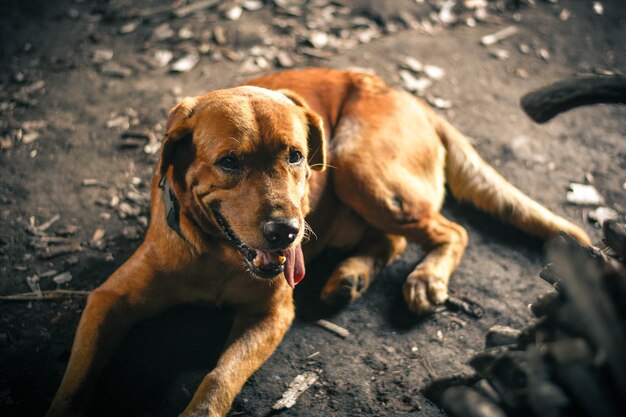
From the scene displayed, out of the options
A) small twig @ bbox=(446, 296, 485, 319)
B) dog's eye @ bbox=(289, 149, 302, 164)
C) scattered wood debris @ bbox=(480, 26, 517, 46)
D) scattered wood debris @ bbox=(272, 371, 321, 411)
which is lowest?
scattered wood debris @ bbox=(272, 371, 321, 411)

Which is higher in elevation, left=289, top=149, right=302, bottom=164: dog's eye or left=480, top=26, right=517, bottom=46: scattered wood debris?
left=289, top=149, right=302, bottom=164: dog's eye

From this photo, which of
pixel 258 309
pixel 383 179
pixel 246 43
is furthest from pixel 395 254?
pixel 246 43

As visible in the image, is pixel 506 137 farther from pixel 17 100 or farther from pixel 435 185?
pixel 17 100

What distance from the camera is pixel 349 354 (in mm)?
3248

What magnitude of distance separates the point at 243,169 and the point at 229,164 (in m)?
0.07

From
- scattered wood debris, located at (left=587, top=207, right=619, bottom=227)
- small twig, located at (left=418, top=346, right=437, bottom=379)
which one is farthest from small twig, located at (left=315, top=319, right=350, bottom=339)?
scattered wood debris, located at (left=587, top=207, right=619, bottom=227)

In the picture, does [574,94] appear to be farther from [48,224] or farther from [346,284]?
[48,224]

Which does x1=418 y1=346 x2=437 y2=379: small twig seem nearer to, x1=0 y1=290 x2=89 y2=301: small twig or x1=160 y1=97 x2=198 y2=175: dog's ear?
x1=160 y1=97 x2=198 y2=175: dog's ear

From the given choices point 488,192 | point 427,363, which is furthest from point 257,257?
point 488,192

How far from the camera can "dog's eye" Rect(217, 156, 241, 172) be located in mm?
2576

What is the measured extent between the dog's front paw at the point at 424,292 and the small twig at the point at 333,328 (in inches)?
18.3

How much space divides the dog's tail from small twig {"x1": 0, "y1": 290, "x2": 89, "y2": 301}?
2719 millimetres

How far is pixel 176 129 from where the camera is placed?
2.61m

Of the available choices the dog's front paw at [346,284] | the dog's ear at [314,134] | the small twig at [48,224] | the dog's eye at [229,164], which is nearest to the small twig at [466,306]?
the dog's front paw at [346,284]
